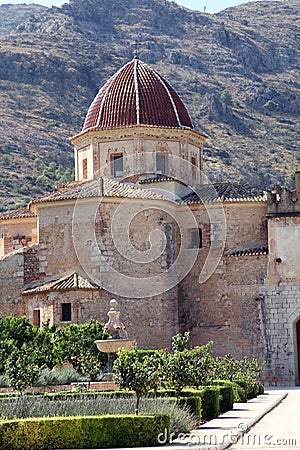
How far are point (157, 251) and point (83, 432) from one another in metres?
22.1

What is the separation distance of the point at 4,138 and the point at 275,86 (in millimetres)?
35053

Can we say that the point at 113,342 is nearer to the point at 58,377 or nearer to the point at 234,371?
the point at 58,377

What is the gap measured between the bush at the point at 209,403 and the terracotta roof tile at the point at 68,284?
13.9 metres

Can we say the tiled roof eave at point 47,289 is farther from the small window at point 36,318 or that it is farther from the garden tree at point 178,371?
the garden tree at point 178,371

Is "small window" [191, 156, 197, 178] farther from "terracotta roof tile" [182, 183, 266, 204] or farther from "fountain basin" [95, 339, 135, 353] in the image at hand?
"fountain basin" [95, 339, 135, 353]

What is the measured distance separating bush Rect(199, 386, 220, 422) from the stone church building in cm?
1387

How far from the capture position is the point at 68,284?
36.4 metres

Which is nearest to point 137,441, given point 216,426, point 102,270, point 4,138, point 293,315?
point 216,426

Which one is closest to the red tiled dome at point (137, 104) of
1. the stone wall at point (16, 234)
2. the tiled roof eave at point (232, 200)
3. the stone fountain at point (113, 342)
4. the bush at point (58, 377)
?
the tiled roof eave at point (232, 200)

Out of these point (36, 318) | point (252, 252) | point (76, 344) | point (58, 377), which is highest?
point (252, 252)

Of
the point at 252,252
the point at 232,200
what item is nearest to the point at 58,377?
the point at 252,252

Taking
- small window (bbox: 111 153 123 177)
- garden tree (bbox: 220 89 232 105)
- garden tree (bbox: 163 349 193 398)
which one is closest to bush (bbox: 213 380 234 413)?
garden tree (bbox: 163 349 193 398)

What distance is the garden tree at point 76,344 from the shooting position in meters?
31.6

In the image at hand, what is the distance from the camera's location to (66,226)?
124 feet
